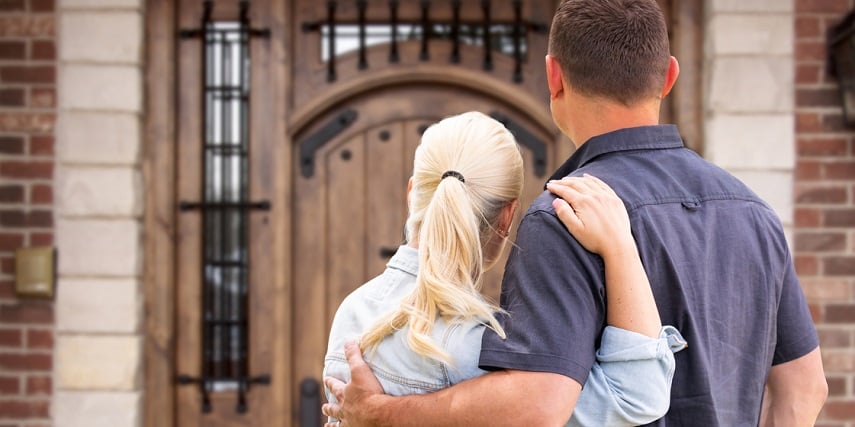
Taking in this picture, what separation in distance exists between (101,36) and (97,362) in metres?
1.15

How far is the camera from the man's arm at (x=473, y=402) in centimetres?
118

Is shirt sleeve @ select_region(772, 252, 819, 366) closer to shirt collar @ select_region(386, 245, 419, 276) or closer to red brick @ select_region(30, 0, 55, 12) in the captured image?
shirt collar @ select_region(386, 245, 419, 276)

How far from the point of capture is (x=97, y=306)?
3.20 metres

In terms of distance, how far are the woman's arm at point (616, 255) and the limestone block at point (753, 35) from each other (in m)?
2.20

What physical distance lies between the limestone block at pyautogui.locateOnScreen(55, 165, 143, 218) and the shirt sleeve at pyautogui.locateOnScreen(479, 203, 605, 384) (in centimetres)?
228

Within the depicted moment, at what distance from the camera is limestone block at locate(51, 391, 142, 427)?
10.4 ft

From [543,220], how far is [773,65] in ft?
7.49

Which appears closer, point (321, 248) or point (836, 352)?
point (836, 352)

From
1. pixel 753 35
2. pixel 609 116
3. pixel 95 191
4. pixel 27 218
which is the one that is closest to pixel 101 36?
pixel 95 191

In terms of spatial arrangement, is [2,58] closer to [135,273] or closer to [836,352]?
[135,273]

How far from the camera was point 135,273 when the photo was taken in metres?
3.22

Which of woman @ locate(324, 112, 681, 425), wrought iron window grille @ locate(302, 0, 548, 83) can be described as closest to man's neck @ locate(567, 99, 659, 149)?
woman @ locate(324, 112, 681, 425)

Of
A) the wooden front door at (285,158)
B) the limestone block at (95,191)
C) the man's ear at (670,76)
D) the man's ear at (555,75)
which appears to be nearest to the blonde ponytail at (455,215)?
the man's ear at (555,75)

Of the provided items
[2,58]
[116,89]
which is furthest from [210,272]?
[2,58]
